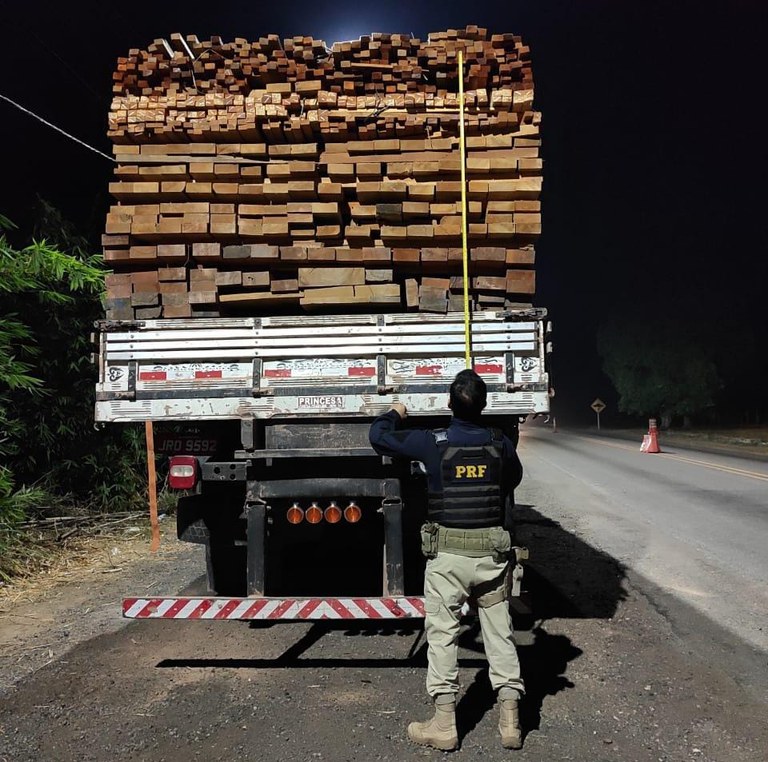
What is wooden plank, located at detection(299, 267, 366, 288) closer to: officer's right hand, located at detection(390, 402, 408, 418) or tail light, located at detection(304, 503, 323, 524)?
officer's right hand, located at detection(390, 402, 408, 418)

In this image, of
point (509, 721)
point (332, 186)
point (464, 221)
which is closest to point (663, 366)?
point (464, 221)

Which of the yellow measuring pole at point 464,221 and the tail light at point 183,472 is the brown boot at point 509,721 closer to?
the yellow measuring pole at point 464,221

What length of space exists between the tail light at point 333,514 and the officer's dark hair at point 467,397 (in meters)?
Result: 1.17

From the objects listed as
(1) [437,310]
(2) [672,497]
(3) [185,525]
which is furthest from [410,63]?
(2) [672,497]

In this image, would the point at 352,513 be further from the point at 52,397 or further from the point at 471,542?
the point at 52,397

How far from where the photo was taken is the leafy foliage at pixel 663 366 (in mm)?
42250

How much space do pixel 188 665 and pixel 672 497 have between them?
9150mm

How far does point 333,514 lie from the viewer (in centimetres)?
390

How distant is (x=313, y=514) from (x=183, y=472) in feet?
3.01

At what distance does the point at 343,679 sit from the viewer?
12.0 feet

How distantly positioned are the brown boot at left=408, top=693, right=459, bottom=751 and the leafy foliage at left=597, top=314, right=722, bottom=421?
44339 millimetres

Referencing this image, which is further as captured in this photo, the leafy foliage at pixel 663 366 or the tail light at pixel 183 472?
the leafy foliage at pixel 663 366

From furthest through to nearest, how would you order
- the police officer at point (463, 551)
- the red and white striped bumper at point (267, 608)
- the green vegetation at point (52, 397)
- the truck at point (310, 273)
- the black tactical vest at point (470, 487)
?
the green vegetation at point (52, 397)
the truck at point (310, 273)
the red and white striped bumper at point (267, 608)
the black tactical vest at point (470, 487)
the police officer at point (463, 551)

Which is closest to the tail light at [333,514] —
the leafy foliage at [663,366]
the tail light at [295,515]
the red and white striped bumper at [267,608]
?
the tail light at [295,515]
